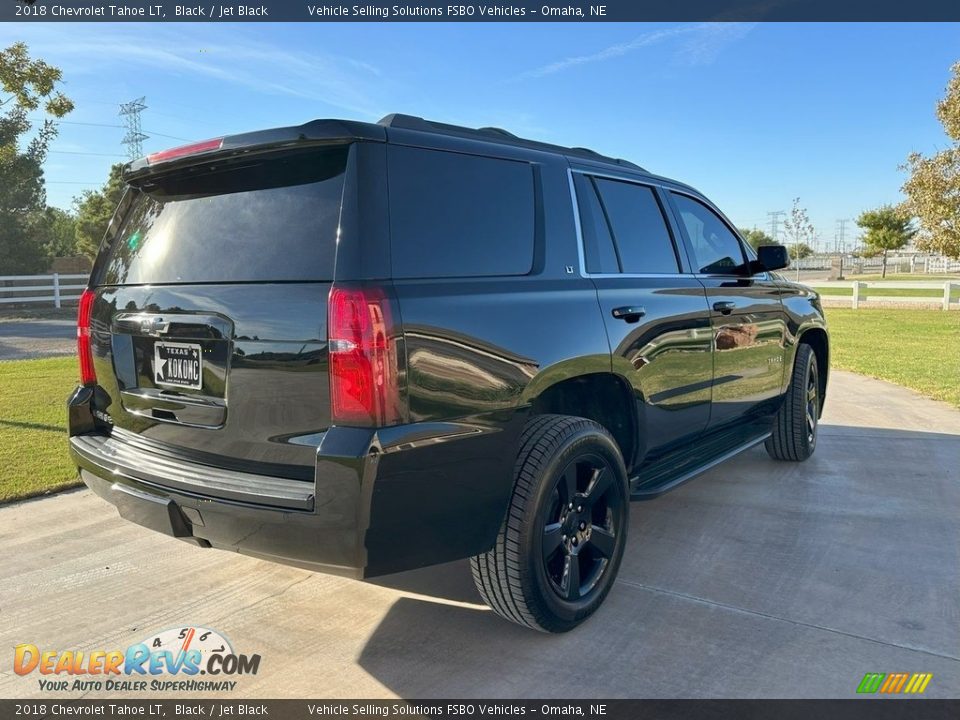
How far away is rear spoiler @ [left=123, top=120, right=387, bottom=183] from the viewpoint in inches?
98.2

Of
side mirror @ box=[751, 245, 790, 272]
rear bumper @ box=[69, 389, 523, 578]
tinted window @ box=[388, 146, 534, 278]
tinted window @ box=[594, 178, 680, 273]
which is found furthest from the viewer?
side mirror @ box=[751, 245, 790, 272]

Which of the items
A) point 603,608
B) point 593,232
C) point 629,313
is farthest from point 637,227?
point 603,608

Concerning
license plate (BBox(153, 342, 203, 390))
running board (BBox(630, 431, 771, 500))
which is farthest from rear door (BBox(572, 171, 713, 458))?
license plate (BBox(153, 342, 203, 390))

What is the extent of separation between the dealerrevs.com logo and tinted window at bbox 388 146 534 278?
1.65 meters

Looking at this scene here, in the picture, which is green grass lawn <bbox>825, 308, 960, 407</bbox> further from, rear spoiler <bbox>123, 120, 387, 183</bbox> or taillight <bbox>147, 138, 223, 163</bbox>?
taillight <bbox>147, 138, 223, 163</bbox>

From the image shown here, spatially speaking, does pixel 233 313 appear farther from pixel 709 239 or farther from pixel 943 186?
pixel 943 186

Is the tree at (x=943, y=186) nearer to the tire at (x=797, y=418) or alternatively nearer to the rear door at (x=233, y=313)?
the tire at (x=797, y=418)

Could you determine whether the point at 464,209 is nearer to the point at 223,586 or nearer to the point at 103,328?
the point at 103,328

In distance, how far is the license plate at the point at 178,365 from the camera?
2.71 metres

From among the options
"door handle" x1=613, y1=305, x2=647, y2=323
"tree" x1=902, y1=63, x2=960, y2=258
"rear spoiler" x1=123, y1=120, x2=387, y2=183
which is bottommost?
"door handle" x1=613, y1=305, x2=647, y2=323

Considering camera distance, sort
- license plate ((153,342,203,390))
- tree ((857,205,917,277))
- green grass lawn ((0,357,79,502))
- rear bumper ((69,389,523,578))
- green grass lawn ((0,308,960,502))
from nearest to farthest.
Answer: rear bumper ((69,389,523,578)), license plate ((153,342,203,390)), green grass lawn ((0,357,79,502)), green grass lawn ((0,308,960,502)), tree ((857,205,917,277))

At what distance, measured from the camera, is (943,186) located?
59.9ft

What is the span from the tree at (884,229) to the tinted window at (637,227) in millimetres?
56642

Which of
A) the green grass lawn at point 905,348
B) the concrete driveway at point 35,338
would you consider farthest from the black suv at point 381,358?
the concrete driveway at point 35,338
